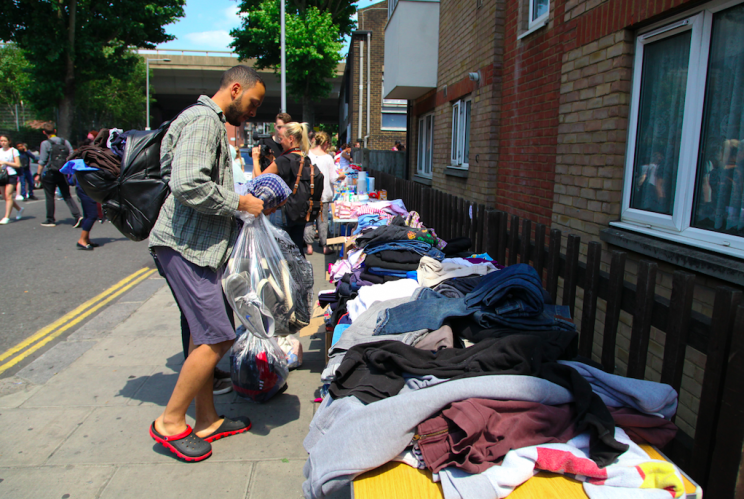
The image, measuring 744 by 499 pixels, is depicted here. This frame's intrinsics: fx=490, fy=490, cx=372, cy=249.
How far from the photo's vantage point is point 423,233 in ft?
13.2

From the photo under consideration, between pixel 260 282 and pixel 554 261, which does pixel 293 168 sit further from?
pixel 554 261

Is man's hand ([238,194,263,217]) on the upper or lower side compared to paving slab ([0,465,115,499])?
upper

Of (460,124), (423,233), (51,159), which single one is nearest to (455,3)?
(460,124)

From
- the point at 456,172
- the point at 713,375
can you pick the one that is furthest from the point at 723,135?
the point at 456,172

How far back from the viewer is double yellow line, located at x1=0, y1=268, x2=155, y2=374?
14.7 ft

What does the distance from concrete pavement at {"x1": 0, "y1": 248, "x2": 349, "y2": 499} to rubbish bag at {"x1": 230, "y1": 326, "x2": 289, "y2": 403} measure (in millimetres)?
121

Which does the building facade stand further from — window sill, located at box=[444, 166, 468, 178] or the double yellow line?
the double yellow line

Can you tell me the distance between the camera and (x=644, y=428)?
175cm

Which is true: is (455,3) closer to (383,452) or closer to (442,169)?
(442,169)

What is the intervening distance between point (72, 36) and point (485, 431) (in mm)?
27084

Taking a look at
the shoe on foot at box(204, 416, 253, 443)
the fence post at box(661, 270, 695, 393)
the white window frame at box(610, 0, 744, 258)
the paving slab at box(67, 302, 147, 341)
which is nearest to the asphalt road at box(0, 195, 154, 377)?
the paving slab at box(67, 302, 147, 341)

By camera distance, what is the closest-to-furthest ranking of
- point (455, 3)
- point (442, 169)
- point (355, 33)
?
point (455, 3) → point (442, 169) → point (355, 33)

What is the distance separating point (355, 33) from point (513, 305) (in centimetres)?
2626

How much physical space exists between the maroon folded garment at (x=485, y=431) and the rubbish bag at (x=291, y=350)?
235 centimetres
